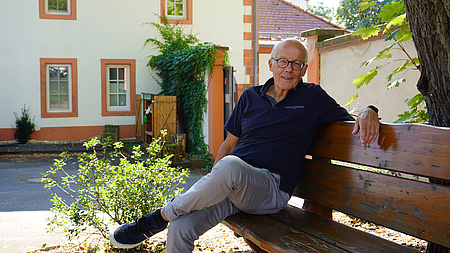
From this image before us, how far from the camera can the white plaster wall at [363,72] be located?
6.82 meters

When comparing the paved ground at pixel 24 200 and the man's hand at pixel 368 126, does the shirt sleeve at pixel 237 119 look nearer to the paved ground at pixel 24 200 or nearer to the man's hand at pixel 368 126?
the man's hand at pixel 368 126

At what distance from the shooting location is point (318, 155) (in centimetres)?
330

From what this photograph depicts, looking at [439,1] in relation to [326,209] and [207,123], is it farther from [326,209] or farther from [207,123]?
[207,123]

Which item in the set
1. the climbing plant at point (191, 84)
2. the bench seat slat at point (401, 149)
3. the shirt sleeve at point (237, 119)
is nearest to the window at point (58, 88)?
the climbing plant at point (191, 84)

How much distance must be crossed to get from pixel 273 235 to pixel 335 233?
35 cm

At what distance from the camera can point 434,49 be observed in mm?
2697

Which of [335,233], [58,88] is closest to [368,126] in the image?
[335,233]

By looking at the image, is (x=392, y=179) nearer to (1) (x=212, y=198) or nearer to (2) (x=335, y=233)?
(2) (x=335, y=233)

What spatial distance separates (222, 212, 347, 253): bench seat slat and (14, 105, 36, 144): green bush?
39.9 ft

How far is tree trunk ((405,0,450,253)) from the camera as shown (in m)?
2.60

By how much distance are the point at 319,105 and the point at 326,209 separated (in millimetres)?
700

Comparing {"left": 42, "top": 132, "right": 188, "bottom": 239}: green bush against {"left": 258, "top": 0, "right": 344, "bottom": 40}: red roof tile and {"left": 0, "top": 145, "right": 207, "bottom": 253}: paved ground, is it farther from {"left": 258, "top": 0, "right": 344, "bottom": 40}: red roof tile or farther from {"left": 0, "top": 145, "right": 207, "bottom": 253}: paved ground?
{"left": 258, "top": 0, "right": 344, "bottom": 40}: red roof tile

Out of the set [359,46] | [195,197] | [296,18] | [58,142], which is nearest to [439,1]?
[195,197]

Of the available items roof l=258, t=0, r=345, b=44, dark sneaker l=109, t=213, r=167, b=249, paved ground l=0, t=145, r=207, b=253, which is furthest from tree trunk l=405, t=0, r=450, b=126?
roof l=258, t=0, r=345, b=44
